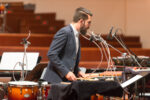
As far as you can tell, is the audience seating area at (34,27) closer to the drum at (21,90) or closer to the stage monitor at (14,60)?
the stage monitor at (14,60)

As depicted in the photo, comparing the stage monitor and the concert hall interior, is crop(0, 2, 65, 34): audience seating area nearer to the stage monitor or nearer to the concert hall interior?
the concert hall interior

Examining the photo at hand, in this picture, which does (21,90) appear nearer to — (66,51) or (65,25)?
(66,51)

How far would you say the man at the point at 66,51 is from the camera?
11.8 ft

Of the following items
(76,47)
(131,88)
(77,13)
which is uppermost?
(77,13)

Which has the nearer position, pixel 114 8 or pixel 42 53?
pixel 42 53

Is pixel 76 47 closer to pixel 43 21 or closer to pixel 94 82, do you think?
pixel 94 82

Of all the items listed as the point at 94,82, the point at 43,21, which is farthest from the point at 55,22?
the point at 94,82

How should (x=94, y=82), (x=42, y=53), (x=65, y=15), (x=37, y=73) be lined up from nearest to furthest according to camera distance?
(x=94, y=82), (x=37, y=73), (x=42, y=53), (x=65, y=15)

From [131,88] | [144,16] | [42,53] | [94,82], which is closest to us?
[94,82]

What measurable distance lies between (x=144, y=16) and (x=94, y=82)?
5.50 metres

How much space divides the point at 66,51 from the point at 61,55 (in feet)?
0.20

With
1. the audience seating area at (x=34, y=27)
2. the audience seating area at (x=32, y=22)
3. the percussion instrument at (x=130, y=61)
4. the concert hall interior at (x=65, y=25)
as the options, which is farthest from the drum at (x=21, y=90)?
the audience seating area at (x=32, y=22)

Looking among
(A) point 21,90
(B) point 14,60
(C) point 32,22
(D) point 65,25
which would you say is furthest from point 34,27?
(A) point 21,90

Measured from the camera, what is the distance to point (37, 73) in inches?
169
